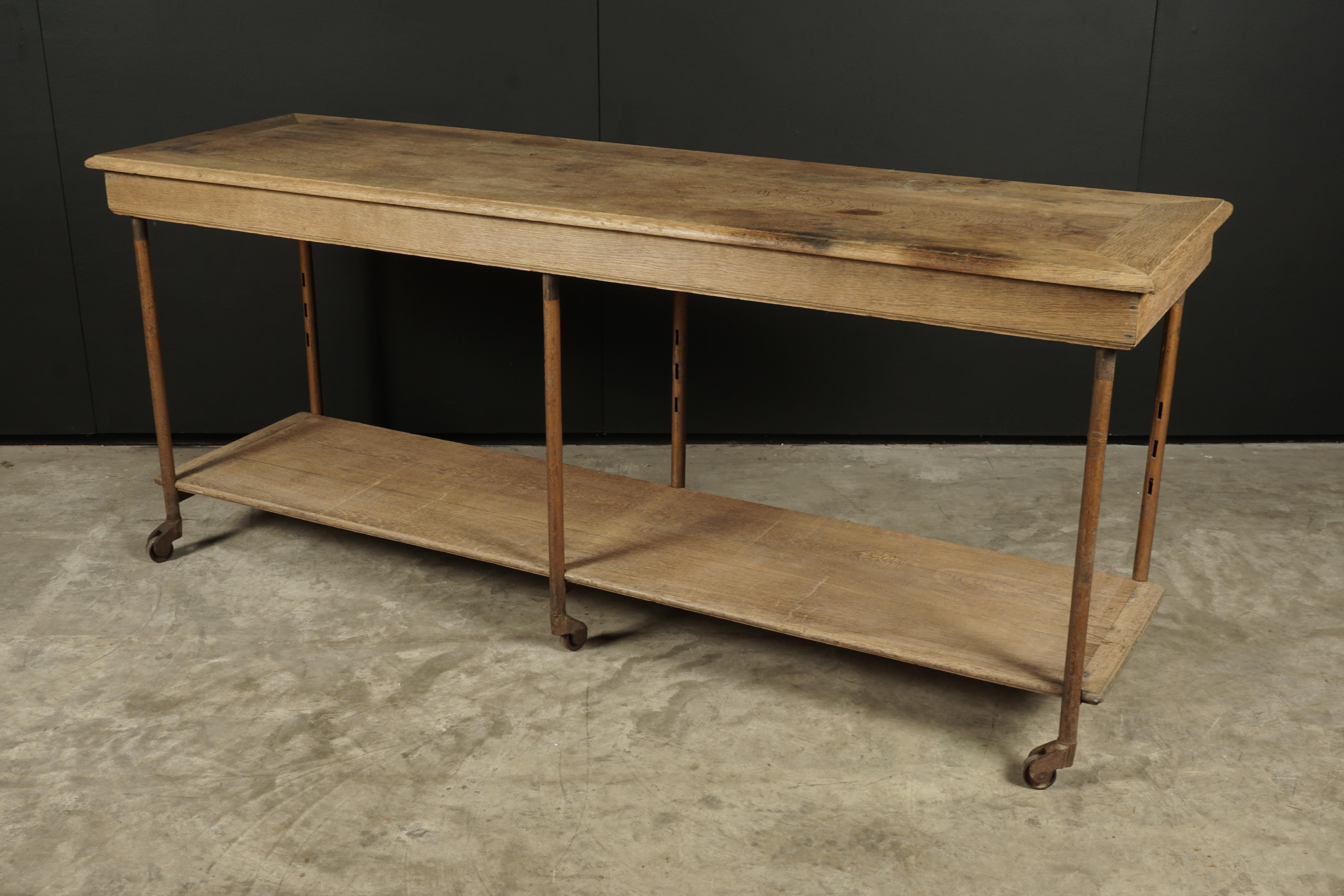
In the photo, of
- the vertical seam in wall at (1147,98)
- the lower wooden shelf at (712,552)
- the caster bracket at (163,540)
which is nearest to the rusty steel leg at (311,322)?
the lower wooden shelf at (712,552)

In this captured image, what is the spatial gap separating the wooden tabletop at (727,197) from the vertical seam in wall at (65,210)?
958mm

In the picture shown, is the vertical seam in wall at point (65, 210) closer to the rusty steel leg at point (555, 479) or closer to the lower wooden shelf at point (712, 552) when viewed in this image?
the lower wooden shelf at point (712, 552)

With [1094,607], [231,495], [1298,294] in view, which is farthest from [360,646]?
[1298,294]

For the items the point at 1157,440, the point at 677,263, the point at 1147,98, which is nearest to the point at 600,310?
the point at 677,263

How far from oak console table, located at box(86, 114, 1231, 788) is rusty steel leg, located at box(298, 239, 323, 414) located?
0.16 ft

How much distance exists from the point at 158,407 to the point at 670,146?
180 centimetres

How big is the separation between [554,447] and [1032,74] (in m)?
2.18

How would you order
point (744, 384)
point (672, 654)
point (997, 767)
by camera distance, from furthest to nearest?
point (744, 384), point (672, 654), point (997, 767)

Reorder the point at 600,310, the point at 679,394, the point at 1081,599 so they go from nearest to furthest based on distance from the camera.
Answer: the point at 1081,599
the point at 679,394
the point at 600,310

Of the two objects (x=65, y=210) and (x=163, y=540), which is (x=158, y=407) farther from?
(x=65, y=210)

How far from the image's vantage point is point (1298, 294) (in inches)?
168

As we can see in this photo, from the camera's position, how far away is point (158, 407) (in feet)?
11.4

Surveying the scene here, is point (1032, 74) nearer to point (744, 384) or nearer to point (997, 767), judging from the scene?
point (744, 384)

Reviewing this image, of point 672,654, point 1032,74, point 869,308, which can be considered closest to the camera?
point 869,308
